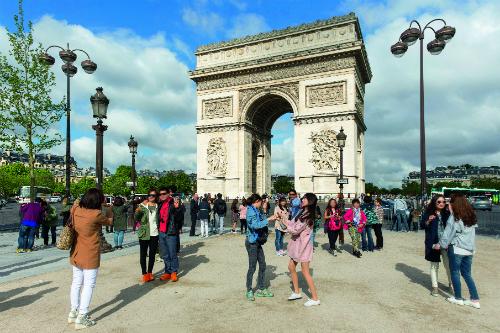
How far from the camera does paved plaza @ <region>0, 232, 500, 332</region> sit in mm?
4574

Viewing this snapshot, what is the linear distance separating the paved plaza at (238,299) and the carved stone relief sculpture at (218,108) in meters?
25.6

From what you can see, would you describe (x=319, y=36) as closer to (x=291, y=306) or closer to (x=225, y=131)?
(x=225, y=131)

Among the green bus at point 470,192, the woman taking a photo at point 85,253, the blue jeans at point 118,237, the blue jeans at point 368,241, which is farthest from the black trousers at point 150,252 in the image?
the green bus at point 470,192

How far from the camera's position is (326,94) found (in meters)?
29.9

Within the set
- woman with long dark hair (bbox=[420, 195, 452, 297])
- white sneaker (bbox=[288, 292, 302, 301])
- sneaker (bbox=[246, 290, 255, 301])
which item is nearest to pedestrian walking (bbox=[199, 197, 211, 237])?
sneaker (bbox=[246, 290, 255, 301])

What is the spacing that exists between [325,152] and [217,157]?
33.3 feet

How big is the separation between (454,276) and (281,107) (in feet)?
106

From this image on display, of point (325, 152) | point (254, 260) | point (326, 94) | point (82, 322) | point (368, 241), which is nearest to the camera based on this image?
point (82, 322)

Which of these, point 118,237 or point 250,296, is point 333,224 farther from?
point 118,237

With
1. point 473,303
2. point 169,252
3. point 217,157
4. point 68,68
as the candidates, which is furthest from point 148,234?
point 217,157

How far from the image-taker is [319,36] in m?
30.5

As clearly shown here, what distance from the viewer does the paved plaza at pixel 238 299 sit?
4574 mm

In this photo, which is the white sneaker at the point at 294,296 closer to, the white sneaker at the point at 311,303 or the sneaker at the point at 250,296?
the white sneaker at the point at 311,303

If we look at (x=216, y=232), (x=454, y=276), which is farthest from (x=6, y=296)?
(x=216, y=232)
